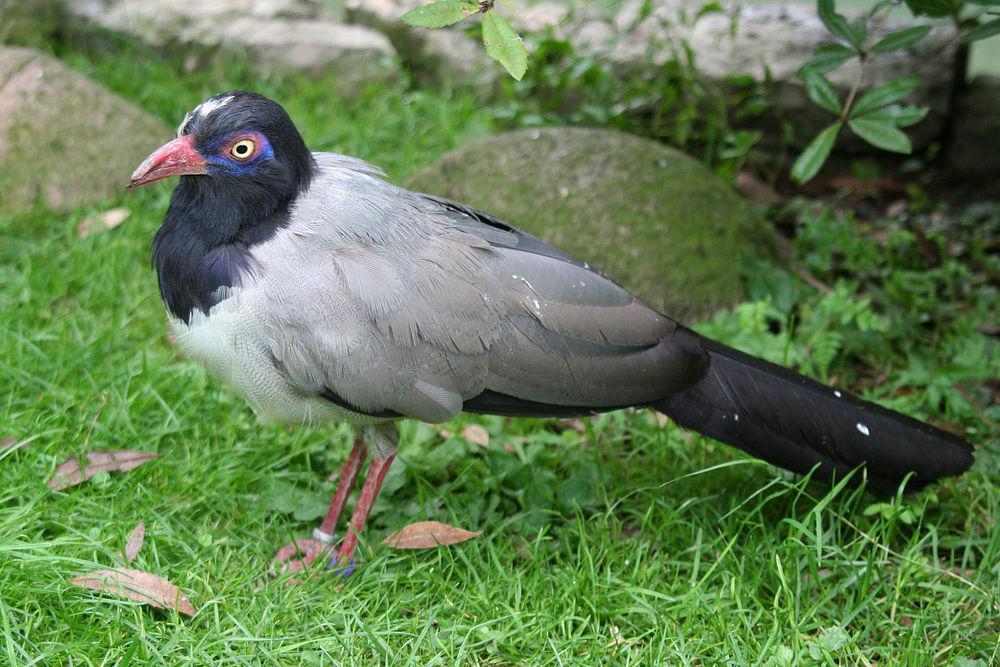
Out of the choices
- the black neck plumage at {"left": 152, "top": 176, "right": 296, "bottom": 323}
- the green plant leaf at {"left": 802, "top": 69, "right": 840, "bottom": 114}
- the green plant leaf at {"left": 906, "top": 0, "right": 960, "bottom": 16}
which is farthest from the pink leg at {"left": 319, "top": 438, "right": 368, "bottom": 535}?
the green plant leaf at {"left": 906, "top": 0, "right": 960, "bottom": 16}

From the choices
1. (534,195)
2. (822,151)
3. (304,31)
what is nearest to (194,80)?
(304,31)

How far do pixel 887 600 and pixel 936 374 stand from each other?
1.32 m

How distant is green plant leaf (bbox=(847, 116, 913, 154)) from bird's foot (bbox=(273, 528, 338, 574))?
235 cm

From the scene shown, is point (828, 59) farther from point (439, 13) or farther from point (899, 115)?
point (439, 13)

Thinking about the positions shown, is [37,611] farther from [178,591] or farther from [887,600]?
[887,600]

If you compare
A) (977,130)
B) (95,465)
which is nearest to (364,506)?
(95,465)

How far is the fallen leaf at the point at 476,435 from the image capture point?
3920 mm

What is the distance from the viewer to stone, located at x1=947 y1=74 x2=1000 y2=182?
579 centimetres

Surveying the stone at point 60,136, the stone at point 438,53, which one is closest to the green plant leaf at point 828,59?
the stone at point 438,53

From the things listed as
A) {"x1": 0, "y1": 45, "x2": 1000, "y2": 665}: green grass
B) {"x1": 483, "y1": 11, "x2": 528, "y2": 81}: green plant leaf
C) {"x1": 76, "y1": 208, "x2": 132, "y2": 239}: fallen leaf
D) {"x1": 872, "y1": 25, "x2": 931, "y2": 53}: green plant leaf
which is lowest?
{"x1": 0, "y1": 45, "x2": 1000, "y2": 665}: green grass

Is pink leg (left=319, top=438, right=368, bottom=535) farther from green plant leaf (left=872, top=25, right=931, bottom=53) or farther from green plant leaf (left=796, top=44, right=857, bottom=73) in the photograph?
green plant leaf (left=872, top=25, right=931, bottom=53)

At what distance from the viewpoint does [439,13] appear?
246 centimetres

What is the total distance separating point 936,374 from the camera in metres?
4.06

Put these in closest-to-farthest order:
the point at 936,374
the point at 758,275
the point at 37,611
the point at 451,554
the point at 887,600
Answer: the point at 37,611 < the point at 887,600 < the point at 451,554 < the point at 936,374 < the point at 758,275
